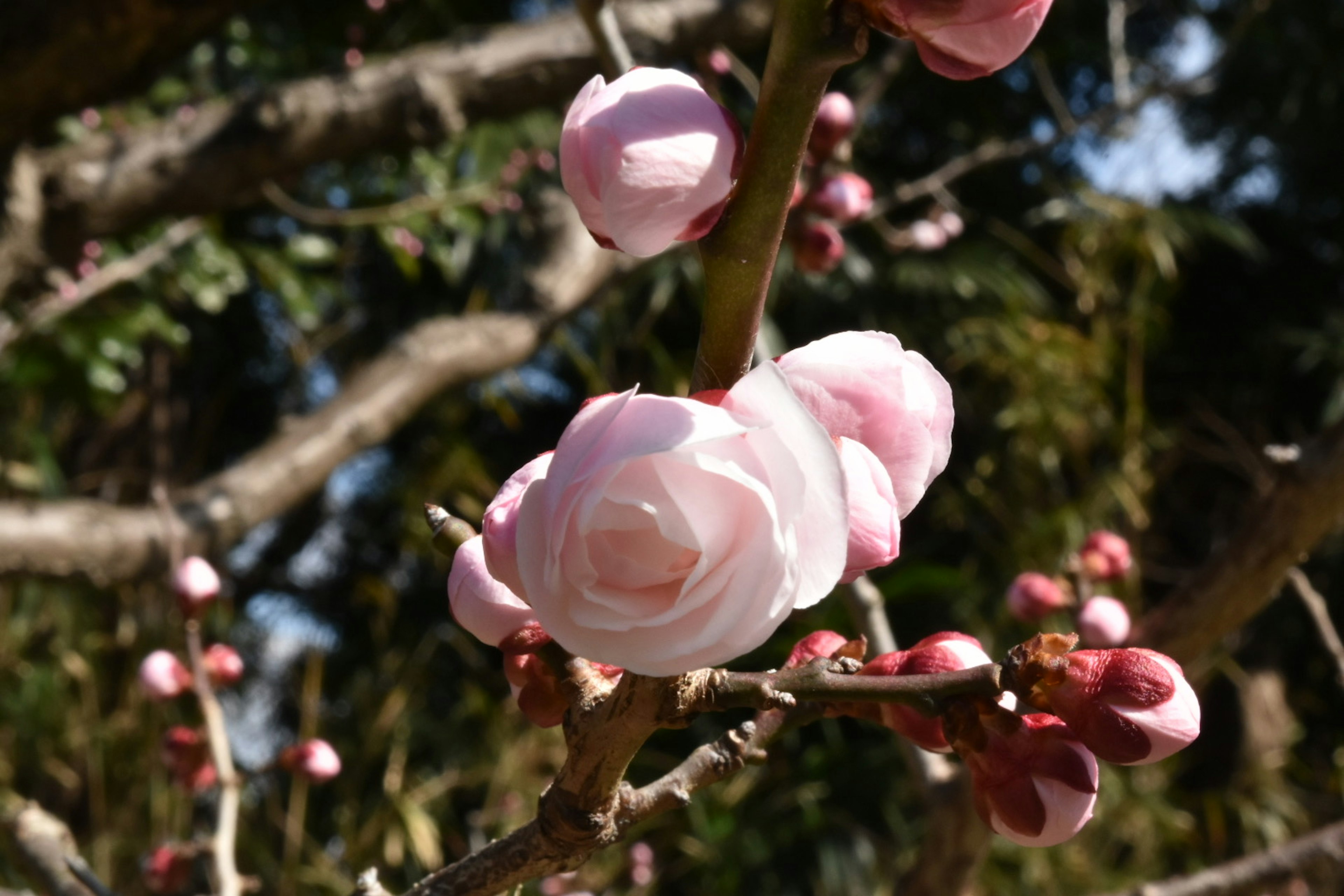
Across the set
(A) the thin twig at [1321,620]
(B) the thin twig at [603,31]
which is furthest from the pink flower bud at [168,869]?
(A) the thin twig at [1321,620]

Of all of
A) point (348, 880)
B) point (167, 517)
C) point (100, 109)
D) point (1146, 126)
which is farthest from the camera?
point (1146, 126)

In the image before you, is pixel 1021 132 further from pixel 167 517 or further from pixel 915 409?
pixel 915 409

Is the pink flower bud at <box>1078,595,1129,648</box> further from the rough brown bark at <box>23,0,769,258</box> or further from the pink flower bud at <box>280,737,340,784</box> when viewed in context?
the rough brown bark at <box>23,0,769,258</box>

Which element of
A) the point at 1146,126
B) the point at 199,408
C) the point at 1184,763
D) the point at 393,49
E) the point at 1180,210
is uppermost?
the point at 393,49

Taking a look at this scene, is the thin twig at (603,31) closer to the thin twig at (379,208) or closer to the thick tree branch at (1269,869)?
the thin twig at (379,208)

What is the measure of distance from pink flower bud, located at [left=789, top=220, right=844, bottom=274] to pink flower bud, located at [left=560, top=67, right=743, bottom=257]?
0.42 meters

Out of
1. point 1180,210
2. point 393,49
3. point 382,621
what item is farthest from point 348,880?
point 1180,210

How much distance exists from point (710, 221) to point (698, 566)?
0.08 m

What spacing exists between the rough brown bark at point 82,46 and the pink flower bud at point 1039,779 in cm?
98

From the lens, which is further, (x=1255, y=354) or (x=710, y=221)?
(x=1255, y=354)

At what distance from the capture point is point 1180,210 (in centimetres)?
247

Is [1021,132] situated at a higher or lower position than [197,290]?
lower

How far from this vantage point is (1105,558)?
2.51 ft

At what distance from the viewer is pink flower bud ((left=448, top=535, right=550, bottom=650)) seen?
0.88 feet
